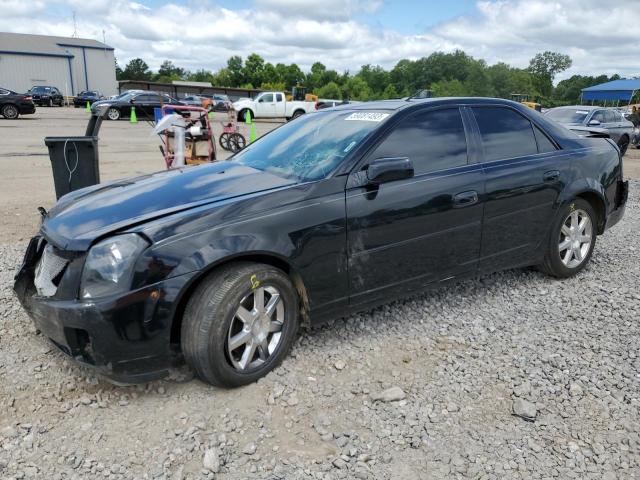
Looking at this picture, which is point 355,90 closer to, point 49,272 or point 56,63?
point 56,63

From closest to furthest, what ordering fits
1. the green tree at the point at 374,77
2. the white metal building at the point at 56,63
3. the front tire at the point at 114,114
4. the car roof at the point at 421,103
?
the car roof at the point at 421,103
the front tire at the point at 114,114
the white metal building at the point at 56,63
the green tree at the point at 374,77

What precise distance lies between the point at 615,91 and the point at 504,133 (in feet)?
196

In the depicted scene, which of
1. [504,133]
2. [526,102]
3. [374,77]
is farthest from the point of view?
[374,77]

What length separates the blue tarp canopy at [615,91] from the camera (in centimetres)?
5266

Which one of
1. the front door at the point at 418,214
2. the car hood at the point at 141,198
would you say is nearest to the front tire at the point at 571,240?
the front door at the point at 418,214

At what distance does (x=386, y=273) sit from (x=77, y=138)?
4.26 metres

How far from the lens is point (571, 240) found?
15.4 ft

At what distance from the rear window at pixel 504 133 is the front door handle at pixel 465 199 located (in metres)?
0.37

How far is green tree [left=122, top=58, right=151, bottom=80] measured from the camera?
351 ft

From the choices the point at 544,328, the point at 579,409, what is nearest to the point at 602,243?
the point at 544,328

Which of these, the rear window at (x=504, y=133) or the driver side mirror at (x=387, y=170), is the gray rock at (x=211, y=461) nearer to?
the driver side mirror at (x=387, y=170)

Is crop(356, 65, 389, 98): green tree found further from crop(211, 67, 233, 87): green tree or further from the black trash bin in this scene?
the black trash bin

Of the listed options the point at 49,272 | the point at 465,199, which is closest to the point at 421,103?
the point at 465,199

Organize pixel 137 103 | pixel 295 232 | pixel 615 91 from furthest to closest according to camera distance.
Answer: pixel 615 91, pixel 137 103, pixel 295 232
